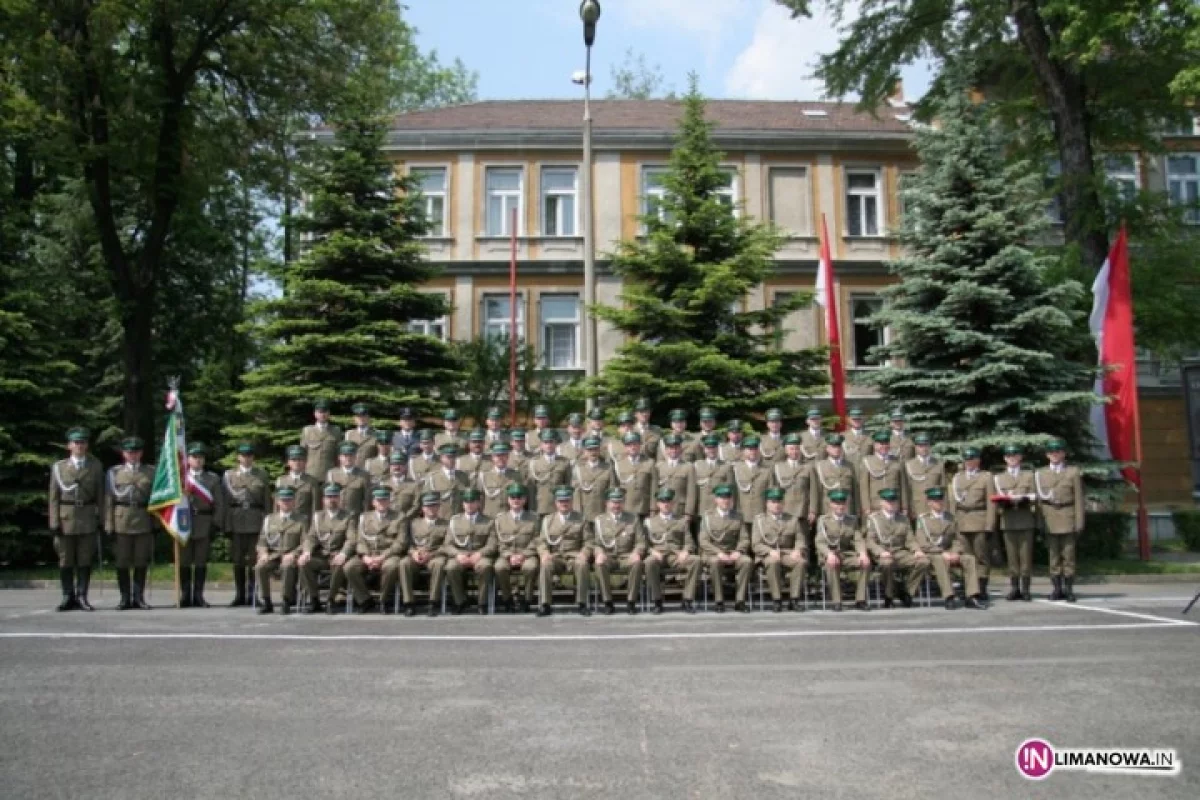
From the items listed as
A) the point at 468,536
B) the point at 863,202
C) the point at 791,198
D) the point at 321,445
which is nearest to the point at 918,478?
the point at 468,536

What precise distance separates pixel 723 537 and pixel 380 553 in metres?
3.85

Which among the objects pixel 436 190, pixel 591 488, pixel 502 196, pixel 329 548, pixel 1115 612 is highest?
pixel 436 190

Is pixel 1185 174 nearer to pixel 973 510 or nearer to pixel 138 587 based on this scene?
pixel 973 510

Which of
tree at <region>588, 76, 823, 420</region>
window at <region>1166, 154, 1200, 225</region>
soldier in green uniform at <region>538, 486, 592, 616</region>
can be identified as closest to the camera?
soldier in green uniform at <region>538, 486, 592, 616</region>

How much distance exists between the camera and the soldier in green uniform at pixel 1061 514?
Result: 11289 mm

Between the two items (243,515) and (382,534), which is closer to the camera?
(382,534)

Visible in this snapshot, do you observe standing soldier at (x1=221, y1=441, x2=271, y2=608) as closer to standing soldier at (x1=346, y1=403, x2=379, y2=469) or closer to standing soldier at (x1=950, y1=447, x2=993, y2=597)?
standing soldier at (x1=346, y1=403, x2=379, y2=469)

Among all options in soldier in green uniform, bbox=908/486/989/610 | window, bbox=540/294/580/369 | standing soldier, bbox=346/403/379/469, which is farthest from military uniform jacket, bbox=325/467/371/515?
window, bbox=540/294/580/369

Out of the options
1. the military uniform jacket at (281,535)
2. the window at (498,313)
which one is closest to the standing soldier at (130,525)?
the military uniform jacket at (281,535)

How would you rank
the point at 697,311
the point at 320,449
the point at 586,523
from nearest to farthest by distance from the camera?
the point at 586,523 < the point at 320,449 < the point at 697,311

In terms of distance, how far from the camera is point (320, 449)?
13.0 metres

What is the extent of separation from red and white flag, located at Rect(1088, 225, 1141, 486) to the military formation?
4741 mm

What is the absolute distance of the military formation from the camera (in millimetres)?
10641

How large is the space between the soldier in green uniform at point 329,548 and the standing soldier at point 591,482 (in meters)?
2.67
